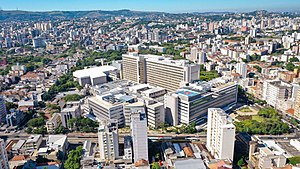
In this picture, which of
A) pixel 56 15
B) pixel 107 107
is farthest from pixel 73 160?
pixel 56 15

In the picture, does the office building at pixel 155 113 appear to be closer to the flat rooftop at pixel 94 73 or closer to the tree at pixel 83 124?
the tree at pixel 83 124

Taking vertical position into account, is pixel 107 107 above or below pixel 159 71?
below

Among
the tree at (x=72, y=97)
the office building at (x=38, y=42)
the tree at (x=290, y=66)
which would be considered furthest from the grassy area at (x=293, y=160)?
the office building at (x=38, y=42)

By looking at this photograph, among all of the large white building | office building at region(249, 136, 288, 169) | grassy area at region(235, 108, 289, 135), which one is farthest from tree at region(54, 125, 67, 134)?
office building at region(249, 136, 288, 169)

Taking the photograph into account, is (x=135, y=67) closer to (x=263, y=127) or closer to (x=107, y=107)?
(x=107, y=107)

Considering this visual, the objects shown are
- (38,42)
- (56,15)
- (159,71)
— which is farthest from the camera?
(56,15)

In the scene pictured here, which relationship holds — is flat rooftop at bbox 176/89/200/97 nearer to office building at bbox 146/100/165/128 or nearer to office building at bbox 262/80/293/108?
office building at bbox 146/100/165/128
